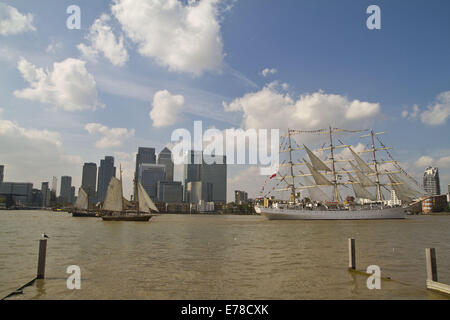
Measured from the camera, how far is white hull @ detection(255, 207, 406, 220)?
324ft

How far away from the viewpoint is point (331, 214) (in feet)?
327

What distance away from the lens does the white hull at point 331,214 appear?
98.8 meters

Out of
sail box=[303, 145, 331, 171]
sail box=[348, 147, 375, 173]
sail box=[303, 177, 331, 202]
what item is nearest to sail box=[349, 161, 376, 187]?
sail box=[348, 147, 375, 173]

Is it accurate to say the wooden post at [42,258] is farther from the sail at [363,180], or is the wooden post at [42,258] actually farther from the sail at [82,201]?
the sail at [82,201]

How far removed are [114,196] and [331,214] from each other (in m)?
67.6

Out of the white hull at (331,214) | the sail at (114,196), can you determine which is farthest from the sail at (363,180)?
the sail at (114,196)

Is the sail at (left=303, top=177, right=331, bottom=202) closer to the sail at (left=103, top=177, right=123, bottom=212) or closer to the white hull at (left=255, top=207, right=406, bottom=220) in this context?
the white hull at (left=255, top=207, right=406, bottom=220)

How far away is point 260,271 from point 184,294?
544 centimetres

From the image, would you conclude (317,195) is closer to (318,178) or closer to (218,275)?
(318,178)

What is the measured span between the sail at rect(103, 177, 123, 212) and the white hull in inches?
1816
